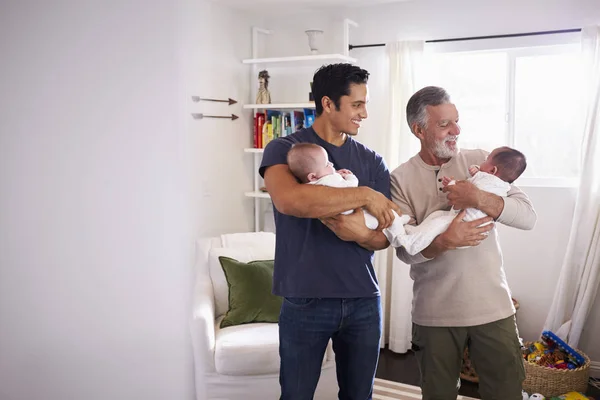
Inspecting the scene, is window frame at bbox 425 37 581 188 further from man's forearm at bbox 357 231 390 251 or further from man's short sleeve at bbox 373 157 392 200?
man's forearm at bbox 357 231 390 251

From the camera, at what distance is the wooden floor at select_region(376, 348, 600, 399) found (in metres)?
2.67

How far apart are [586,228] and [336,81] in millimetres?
1931

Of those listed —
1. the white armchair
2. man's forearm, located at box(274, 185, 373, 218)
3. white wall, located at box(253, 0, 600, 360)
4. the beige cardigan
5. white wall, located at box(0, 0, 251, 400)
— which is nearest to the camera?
white wall, located at box(0, 0, 251, 400)

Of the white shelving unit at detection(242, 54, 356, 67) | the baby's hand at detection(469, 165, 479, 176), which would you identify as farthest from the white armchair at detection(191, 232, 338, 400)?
the white shelving unit at detection(242, 54, 356, 67)

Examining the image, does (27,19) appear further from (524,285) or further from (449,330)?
(524,285)

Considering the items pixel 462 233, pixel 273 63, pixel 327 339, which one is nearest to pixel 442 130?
pixel 462 233

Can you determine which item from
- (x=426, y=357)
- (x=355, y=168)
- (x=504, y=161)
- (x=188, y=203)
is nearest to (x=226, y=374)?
(x=426, y=357)

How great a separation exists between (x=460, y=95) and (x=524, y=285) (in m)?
1.07

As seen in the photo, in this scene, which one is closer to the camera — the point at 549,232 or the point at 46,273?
the point at 46,273

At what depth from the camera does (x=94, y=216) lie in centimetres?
27

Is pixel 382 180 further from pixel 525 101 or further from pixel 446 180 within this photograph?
pixel 525 101

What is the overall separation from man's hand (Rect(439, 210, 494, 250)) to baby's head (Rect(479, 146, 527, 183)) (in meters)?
0.13

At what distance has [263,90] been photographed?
332 cm

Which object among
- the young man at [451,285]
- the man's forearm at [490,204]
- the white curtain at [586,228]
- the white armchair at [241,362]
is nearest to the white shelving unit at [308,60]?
the white curtain at [586,228]
